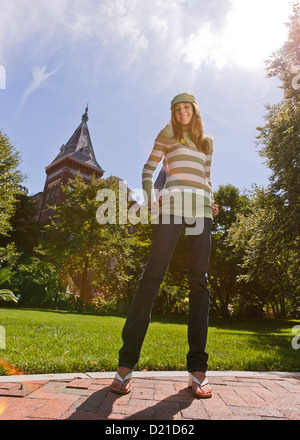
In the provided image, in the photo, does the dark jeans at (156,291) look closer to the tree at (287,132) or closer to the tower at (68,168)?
the tree at (287,132)

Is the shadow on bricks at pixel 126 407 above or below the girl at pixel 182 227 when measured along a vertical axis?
below

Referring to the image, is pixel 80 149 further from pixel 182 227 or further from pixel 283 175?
pixel 182 227

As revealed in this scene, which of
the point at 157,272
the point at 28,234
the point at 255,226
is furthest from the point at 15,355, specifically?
the point at 28,234

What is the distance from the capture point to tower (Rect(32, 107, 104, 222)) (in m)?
39.2

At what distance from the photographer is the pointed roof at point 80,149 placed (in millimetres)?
41188

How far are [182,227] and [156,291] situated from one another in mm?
612

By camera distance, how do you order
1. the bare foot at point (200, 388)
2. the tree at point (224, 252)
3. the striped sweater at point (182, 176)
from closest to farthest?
the bare foot at point (200, 388)
the striped sweater at point (182, 176)
the tree at point (224, 252)

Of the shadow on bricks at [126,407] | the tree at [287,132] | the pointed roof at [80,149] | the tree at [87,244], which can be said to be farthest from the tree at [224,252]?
the pointed roof at [80,149]

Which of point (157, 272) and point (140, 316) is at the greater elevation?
point (157, 272)

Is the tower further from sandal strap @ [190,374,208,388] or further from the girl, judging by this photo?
sandal strap @ [190,374,208,388]

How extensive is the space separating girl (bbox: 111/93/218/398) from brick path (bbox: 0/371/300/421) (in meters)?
0.15
